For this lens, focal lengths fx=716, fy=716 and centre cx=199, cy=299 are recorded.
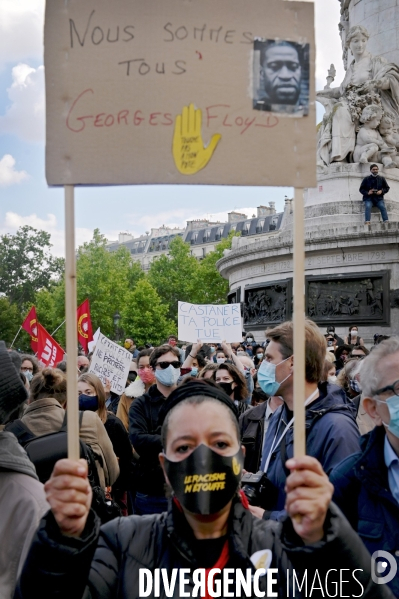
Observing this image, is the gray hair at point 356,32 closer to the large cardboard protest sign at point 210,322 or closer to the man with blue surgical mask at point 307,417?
the large cardboard protest sign at point 210,322

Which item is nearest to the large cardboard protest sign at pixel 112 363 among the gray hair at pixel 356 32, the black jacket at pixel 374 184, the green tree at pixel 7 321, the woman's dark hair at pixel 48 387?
the woman's dark hair at pixel 48 387

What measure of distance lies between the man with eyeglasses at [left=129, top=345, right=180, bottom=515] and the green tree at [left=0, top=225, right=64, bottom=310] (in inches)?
2842

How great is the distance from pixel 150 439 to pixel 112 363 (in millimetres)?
2893

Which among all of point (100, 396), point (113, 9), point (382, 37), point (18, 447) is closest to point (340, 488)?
point (18, 447)

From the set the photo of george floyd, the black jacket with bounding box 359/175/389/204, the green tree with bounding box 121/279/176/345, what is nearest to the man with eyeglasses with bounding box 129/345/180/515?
the photo of george floyd

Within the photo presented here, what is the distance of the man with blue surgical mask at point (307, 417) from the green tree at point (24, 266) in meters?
74.0

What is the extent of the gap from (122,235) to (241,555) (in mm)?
119302

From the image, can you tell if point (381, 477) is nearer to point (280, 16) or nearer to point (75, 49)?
point (280, 16)

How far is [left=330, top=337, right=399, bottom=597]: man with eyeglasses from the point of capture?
260 centimetres

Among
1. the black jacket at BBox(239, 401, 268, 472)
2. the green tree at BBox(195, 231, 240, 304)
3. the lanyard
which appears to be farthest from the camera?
the green tree at BBox(195, 231, 240, 304)

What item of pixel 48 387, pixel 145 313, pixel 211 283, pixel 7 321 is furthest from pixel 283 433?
pixel 7 321

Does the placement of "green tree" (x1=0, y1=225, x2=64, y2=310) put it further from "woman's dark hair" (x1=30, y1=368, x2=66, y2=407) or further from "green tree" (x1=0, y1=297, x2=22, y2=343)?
"woman's dark hair" (x1=30, y1=368, x2=66, y2=407)

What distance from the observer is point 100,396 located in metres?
5.64

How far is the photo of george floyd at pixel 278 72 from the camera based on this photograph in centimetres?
245
